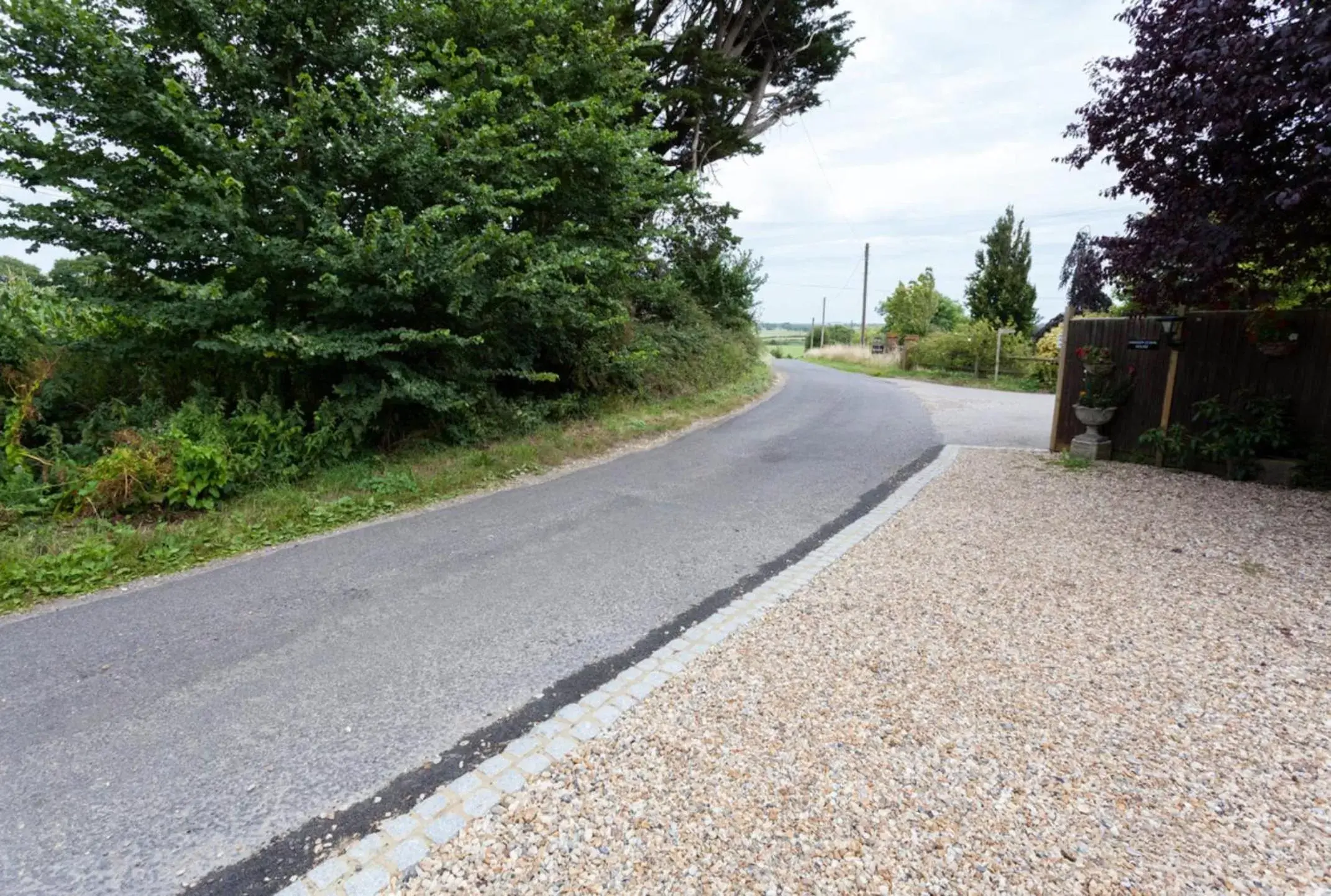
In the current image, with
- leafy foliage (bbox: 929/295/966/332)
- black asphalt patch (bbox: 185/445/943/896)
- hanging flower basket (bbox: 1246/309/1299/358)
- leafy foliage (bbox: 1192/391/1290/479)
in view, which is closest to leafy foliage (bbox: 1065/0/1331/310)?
hanging flower basket (bbox: 1246/309/1299/358)

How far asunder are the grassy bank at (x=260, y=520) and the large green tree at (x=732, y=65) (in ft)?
27.0

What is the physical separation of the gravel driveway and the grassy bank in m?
3.69

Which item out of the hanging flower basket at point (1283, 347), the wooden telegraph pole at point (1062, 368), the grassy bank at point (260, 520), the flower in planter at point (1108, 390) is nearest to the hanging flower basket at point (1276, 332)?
the hanging flower basket at point (1283, 347)

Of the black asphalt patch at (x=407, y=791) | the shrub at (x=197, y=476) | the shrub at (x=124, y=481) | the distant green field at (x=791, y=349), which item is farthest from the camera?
the distant green field at (x=791, y=349)

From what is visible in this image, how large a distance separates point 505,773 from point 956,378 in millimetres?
19757

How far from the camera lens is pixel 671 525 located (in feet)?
16.4

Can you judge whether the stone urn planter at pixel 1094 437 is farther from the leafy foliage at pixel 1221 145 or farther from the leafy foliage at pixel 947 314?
the leafy foliage at pixel 947 314

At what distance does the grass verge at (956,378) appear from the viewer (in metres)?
16.8

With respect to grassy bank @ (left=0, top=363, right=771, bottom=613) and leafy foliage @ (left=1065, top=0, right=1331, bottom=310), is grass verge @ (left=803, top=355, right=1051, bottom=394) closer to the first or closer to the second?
leafy foliage @ (left=1065, top=0, right=1331, bottom=310)

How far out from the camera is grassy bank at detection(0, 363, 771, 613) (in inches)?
149

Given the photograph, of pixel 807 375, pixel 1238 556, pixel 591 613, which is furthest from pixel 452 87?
pixel 807 375

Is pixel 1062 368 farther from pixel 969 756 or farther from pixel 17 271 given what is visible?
pixel 17 271

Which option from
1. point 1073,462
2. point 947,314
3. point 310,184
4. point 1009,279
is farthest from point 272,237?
point 947,314

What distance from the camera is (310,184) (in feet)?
19.2
